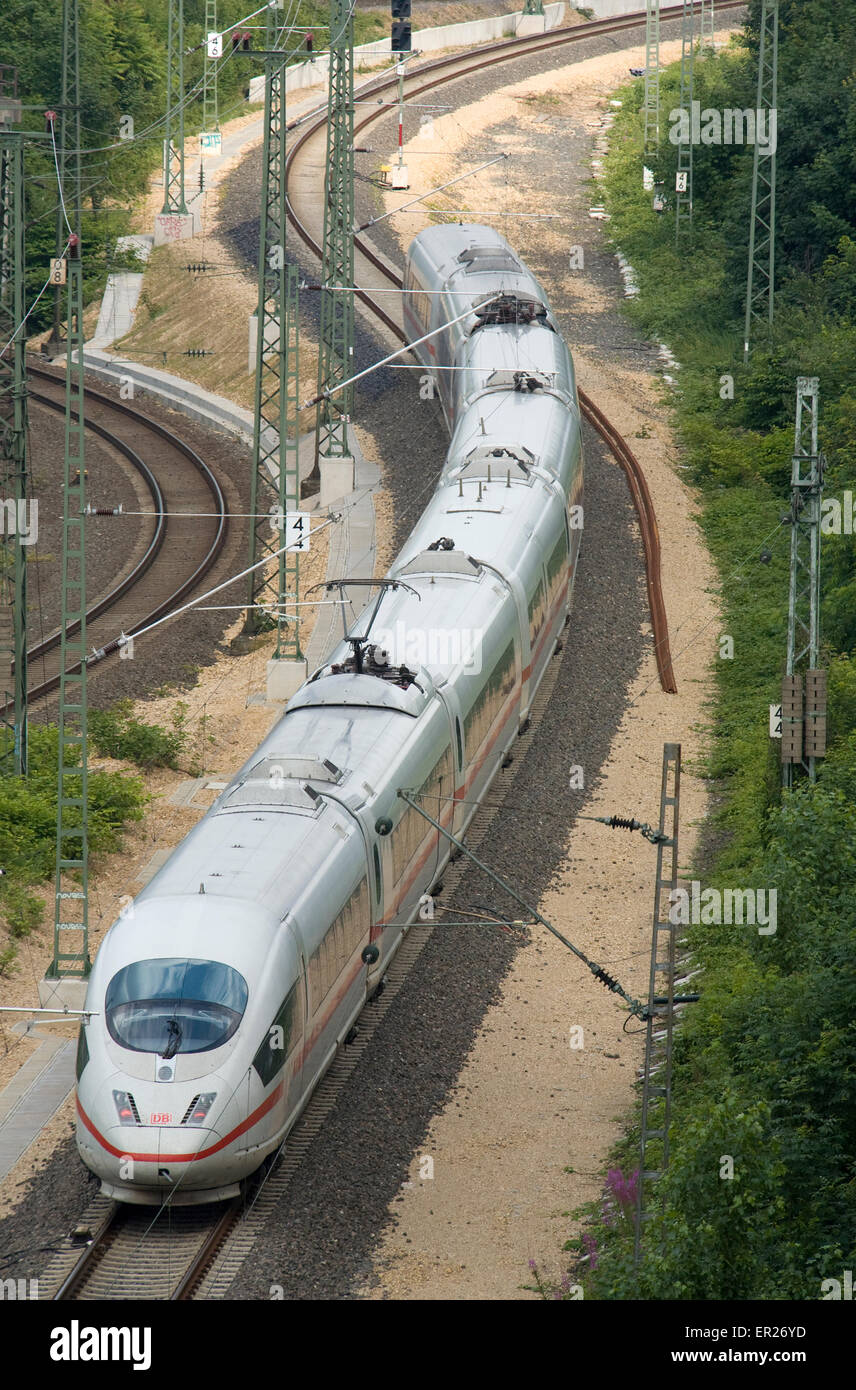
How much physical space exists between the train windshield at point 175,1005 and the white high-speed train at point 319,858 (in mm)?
18

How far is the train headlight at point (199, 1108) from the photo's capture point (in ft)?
50.0

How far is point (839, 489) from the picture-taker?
32.8 metres

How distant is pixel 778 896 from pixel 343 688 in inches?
220

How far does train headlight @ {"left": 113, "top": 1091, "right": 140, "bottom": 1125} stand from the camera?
1526 centimetres

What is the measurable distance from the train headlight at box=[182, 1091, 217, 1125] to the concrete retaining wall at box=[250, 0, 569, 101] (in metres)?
58.6

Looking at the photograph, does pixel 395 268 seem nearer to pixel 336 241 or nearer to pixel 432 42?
pixel 336 241

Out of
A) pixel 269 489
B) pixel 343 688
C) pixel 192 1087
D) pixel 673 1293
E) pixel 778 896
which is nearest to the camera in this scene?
pixel 673 1293

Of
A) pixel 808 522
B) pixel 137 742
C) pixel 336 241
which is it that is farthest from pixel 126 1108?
pixel 336 241

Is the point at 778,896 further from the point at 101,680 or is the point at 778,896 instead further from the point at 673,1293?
the point at 101,680

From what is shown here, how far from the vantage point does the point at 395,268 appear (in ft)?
165

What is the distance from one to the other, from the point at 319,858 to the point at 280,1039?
208 centimetres

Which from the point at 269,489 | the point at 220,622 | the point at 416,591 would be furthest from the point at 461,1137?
the point at 269,489

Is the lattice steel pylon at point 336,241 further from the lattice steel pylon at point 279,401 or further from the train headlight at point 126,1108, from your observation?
the train headlight at point 126,1108
